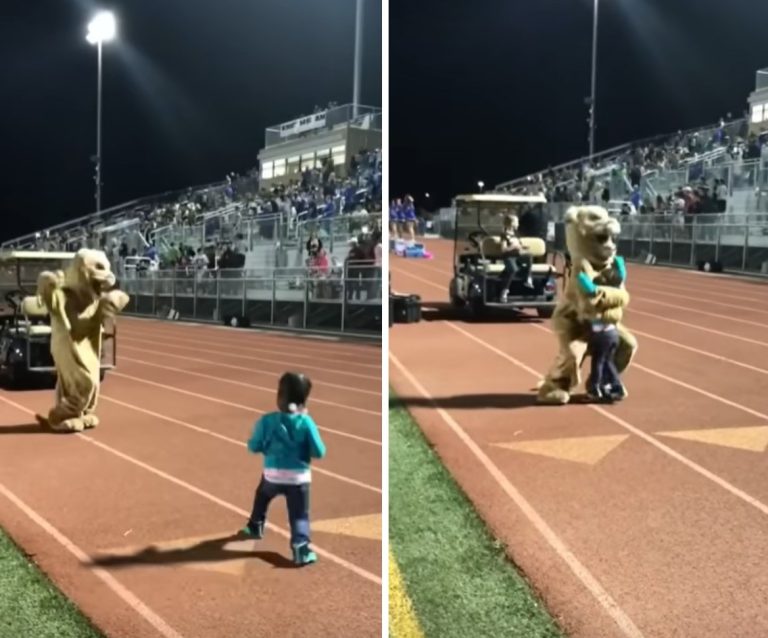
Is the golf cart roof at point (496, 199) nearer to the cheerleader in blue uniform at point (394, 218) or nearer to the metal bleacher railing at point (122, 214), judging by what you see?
the cheerleader in blue uniform at point (394, 218)

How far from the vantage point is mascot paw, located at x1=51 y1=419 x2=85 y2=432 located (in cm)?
178

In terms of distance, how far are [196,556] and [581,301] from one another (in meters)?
0.94

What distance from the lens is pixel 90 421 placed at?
5.93 ft

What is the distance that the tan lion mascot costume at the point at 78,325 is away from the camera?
5.90 ft

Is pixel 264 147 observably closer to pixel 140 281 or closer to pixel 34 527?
pixel 140 281

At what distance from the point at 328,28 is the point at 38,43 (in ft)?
1.98

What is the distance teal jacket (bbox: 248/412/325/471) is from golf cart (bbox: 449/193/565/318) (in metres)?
0.46

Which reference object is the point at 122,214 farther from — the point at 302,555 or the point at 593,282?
the point at 593,282

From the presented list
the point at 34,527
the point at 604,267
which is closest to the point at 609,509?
the point at 604,267

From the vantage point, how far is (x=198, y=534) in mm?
1716

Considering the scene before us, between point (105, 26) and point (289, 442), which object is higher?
point (105, 26)

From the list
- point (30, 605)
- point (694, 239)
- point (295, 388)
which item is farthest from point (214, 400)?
point (694, 239)

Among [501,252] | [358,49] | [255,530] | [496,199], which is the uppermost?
[358,49]

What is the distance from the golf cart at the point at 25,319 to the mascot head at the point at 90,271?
2 centimetres
